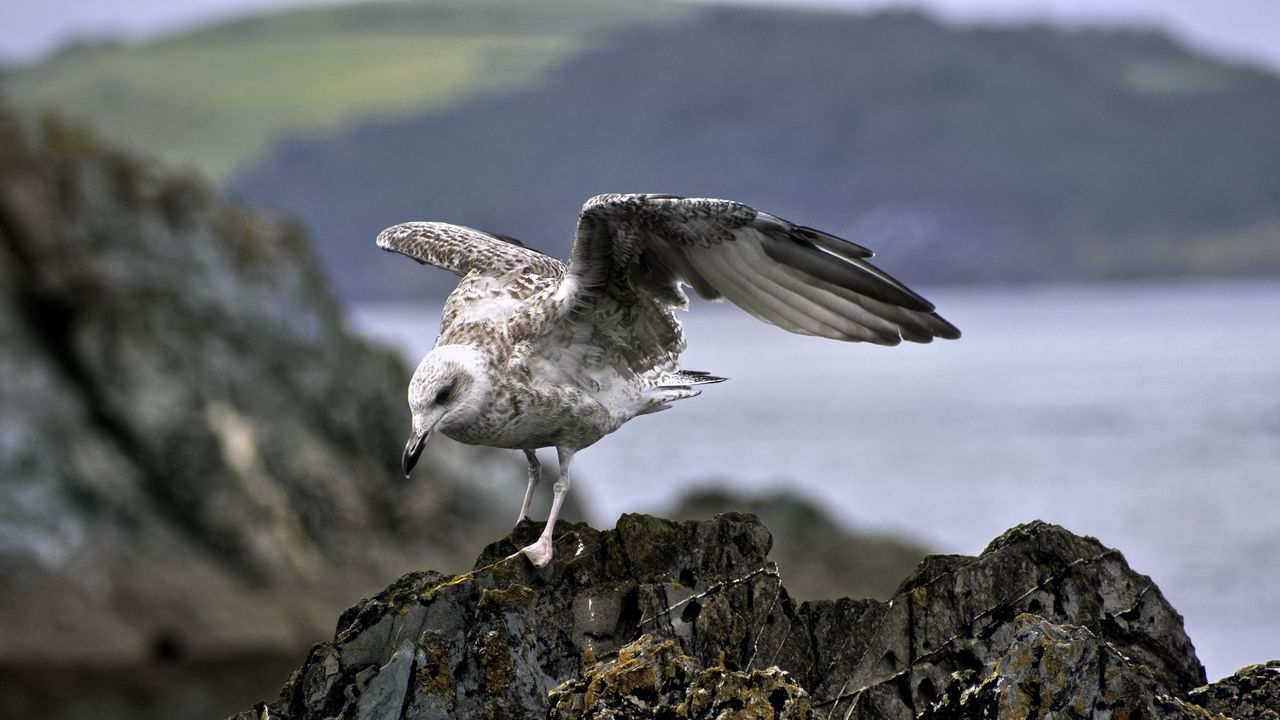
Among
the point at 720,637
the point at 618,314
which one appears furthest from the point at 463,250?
the point at 720,637

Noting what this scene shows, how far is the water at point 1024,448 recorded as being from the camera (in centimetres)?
3062

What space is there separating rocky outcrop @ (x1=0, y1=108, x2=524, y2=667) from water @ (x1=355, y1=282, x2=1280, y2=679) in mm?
3395

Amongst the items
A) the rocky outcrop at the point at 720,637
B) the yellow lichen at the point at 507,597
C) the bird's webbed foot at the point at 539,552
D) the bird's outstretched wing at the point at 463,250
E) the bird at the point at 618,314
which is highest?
the bird's outstretched wing at the point at 463,250

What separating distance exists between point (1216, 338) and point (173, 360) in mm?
99910

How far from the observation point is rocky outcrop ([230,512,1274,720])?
609 centimetres

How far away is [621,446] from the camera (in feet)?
183

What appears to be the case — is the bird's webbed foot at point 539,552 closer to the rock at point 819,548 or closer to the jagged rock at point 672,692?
the jagged rock at point 672,692

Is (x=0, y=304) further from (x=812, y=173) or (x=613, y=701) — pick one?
(x=812, y=173)

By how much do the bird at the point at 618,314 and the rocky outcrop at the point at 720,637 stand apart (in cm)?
93

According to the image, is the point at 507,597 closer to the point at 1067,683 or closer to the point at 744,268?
the point at 1067,683

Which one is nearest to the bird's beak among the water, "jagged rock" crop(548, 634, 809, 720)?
"jagged rock" crop(548, 634, 809, 720)

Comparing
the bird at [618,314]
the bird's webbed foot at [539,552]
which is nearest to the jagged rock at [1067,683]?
the bird's webbed foot at [539,552]

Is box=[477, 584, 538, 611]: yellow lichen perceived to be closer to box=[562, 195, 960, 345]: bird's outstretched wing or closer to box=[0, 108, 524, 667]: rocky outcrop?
box=[562, 195, 960, 345]: bird's outstretched wing

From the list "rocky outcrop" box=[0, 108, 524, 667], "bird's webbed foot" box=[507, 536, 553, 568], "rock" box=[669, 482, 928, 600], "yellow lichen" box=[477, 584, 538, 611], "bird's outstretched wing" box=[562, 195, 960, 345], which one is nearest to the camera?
"yellow lichen" box=[477, 584, 538, 611]
